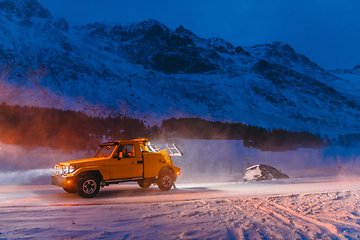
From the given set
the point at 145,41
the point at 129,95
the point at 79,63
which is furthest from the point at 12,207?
the point at 145,41

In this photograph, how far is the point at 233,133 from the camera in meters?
46.6

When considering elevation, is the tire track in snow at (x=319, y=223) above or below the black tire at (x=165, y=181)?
below

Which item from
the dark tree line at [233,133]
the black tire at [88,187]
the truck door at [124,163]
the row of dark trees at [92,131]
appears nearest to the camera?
the black tire at [88,187]

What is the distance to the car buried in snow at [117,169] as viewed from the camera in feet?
33.6

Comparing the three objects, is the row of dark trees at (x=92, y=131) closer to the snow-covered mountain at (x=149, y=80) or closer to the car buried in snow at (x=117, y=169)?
the snow-covered mountain at (x=149, y=80)

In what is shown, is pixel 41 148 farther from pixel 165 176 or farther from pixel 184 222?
pixel 184 222

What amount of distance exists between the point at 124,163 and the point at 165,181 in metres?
2.15

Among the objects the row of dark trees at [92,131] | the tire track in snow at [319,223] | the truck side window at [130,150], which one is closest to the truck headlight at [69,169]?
the truck side window at [130,150]

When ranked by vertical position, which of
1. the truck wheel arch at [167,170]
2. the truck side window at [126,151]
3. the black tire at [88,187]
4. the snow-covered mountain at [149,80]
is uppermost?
the snow-covered mountain at [149,80]

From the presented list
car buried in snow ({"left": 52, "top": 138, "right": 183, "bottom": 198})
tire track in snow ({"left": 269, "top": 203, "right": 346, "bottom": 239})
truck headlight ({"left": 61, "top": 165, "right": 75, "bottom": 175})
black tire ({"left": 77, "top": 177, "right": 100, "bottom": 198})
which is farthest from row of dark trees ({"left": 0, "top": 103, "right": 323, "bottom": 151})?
tire track in snow ({"left": 269, "top": 203, "right": 346, "bottom": 239})

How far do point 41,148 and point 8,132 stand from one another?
15.8 ft

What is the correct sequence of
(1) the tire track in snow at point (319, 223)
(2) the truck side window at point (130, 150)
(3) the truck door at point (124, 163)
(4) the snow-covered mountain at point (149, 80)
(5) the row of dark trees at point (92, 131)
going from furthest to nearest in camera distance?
(4) the snow-covered mountain at point (149, 80)
(5) the row of dark trees at point (92, 131)
(2) the truck side window at point (130, 150)
(3) the truck door at point (124, 163)
(1) the tire track in snow at point (319, 223)

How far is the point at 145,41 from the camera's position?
99875 millimetres

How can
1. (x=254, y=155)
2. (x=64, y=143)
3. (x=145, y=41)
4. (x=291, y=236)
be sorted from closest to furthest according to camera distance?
(x=291, y=236)
(x=64, y=143)
(x=254, y=155)
(x=145, y=41)
